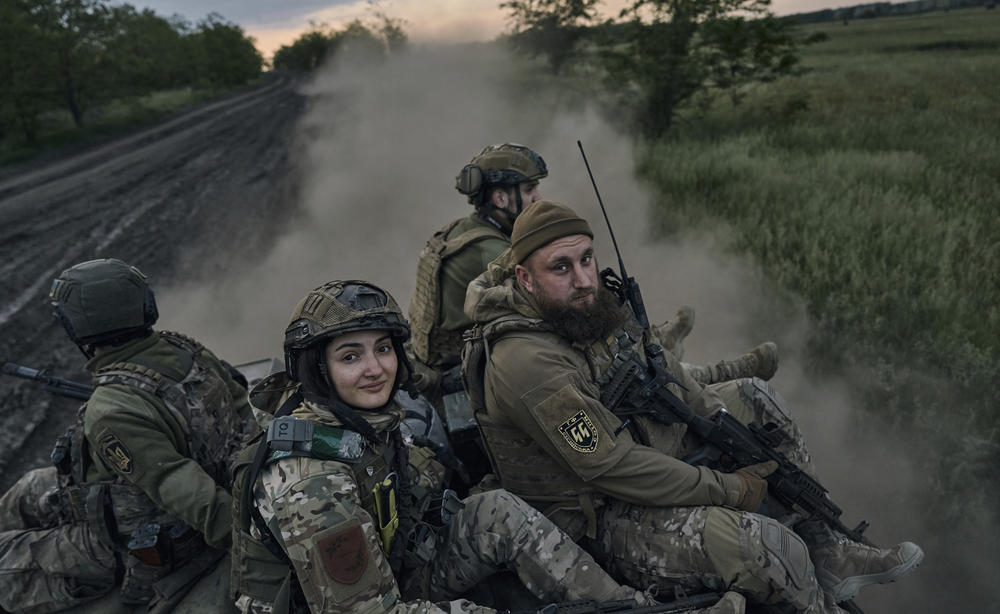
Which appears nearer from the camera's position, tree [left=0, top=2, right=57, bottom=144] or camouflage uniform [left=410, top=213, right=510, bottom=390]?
camouflage uniform [left=410, top=213, right=510, bottom=390]

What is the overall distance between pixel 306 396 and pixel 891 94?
12883 millimetres

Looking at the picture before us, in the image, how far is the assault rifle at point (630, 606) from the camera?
2658 mm

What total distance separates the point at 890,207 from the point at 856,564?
5.59m

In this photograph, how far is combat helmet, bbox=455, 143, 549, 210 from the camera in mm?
4859

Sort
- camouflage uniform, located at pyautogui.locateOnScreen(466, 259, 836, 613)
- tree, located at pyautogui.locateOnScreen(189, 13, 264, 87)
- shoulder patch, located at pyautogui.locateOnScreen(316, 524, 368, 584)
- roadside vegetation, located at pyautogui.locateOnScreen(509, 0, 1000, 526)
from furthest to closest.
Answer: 1. tree, located at pyautogui.locateOnScreen(189, 13, 264, 87)
2. roadside vegetation, located at pyautogui.locateOnScreen(509, 0, 1000, 526)
3. camouflage uniform, located at pyautogui.locateOnScreen(466, 259, 836, 613)
4. shoulder patch, located at pyautogui.locateOnScreen(316, 524, 368, 584)

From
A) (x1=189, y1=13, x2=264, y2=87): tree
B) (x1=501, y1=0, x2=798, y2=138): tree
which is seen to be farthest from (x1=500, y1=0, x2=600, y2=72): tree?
(x1=189, y1=13, x2=264, y2=87): tree

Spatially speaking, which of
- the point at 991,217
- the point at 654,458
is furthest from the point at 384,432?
the point at 991,217

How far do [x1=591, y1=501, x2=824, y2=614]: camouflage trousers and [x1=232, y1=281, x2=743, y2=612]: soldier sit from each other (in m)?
0.15

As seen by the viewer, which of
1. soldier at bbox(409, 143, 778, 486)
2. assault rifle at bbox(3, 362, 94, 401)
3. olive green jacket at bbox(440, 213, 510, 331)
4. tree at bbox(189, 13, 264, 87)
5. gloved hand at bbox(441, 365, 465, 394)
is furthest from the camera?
tree at bbox(189, 13, 264, 87)

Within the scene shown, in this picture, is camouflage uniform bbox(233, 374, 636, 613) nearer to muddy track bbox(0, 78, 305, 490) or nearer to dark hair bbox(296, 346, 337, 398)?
dark hair bbox(296, 346, 337, 398)

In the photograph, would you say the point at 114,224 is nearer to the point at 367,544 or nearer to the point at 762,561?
the point at 367,544

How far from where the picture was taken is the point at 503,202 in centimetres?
493

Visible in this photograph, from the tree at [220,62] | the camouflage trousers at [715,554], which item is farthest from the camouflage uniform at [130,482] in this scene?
the tree at [220,62]

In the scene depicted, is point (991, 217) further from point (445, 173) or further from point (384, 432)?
point (445, 173)
